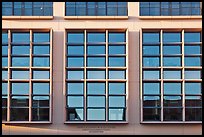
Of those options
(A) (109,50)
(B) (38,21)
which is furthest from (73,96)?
(B) (38,21)

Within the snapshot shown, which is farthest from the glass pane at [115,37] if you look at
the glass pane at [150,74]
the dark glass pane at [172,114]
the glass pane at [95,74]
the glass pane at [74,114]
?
the dark glass pane at [172,114]

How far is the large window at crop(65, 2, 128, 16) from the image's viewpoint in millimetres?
23516

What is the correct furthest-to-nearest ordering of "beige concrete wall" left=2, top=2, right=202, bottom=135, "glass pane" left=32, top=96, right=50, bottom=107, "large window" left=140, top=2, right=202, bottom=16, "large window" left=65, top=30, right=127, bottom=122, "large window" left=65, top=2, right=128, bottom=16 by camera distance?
1. "large window" left=65, top=2, right=128, bottom=16
2. "large window" left=140, top=2, right=202, bottom=16
3. "large window" left=65, top=30, right=127, bottom=122
4. "glass pane" left=32, top=96, right=50, bottom=107
5. "beige concrete wall" left=2, top=2, right=202, bottom=135

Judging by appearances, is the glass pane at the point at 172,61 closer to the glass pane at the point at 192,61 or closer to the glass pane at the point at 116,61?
the glass pane at the point at 192,61

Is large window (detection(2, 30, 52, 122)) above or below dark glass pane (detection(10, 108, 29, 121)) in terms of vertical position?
above

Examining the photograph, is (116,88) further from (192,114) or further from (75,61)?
(192,114)

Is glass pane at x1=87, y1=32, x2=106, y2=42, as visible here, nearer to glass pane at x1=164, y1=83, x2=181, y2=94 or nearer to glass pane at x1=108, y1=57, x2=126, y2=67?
glass pane at x1=108, y1=57, x2=126, y2=67

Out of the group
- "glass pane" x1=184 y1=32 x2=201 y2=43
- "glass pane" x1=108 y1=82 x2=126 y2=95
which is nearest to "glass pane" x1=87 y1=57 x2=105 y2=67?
"glass pane" x1=108 y1=82 x2=126 y2=95

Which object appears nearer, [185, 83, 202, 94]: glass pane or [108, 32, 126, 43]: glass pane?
[185, 83, 202, 94]: glass pane

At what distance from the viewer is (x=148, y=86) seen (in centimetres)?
2322

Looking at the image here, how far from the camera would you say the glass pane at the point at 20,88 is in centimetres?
2308

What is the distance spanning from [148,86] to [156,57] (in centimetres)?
213

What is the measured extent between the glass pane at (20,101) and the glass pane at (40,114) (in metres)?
0.74

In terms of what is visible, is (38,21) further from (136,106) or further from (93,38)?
(136,106)
